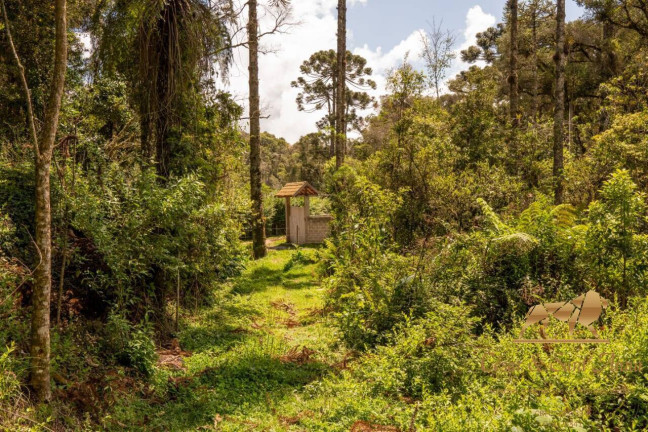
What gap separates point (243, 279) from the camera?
1241cm

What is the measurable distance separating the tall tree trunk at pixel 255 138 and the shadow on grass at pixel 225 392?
937 centimetres

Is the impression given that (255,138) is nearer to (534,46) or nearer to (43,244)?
(43,244)

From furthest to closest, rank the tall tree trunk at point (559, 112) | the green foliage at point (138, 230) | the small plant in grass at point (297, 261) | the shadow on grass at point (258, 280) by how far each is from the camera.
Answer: the small plant in grass at point (297, 261)
the tall tree trunk at point (559, 112)
the shadow on grass at point (258, 280)
the green foliage at point (138, 230)

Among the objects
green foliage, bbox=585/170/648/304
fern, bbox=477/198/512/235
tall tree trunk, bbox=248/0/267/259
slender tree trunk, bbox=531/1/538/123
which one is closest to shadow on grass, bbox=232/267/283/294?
tall tree trunk, bbox=248/0/267/259

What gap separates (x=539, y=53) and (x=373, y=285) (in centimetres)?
2674

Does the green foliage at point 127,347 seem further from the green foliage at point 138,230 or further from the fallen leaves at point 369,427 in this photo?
the fallen leaves at point 369,427

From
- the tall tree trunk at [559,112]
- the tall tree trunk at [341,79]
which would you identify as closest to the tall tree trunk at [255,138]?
the tall tree trunk at [341,79]

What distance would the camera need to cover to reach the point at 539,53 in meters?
27.6

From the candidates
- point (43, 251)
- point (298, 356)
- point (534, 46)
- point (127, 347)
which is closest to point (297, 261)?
point (298, 356)

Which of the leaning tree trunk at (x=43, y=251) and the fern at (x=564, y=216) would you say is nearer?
the leaning tree trunk at (x=43, y=251)

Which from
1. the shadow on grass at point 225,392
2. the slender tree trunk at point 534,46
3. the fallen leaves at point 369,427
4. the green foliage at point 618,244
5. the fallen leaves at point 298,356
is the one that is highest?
the slender tree trunk at point 534,46

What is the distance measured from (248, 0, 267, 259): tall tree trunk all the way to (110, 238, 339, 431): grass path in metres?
5.45

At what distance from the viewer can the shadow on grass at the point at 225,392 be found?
180 inches

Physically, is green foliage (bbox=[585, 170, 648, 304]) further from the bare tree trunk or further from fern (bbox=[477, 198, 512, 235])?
the bare tree trunk
